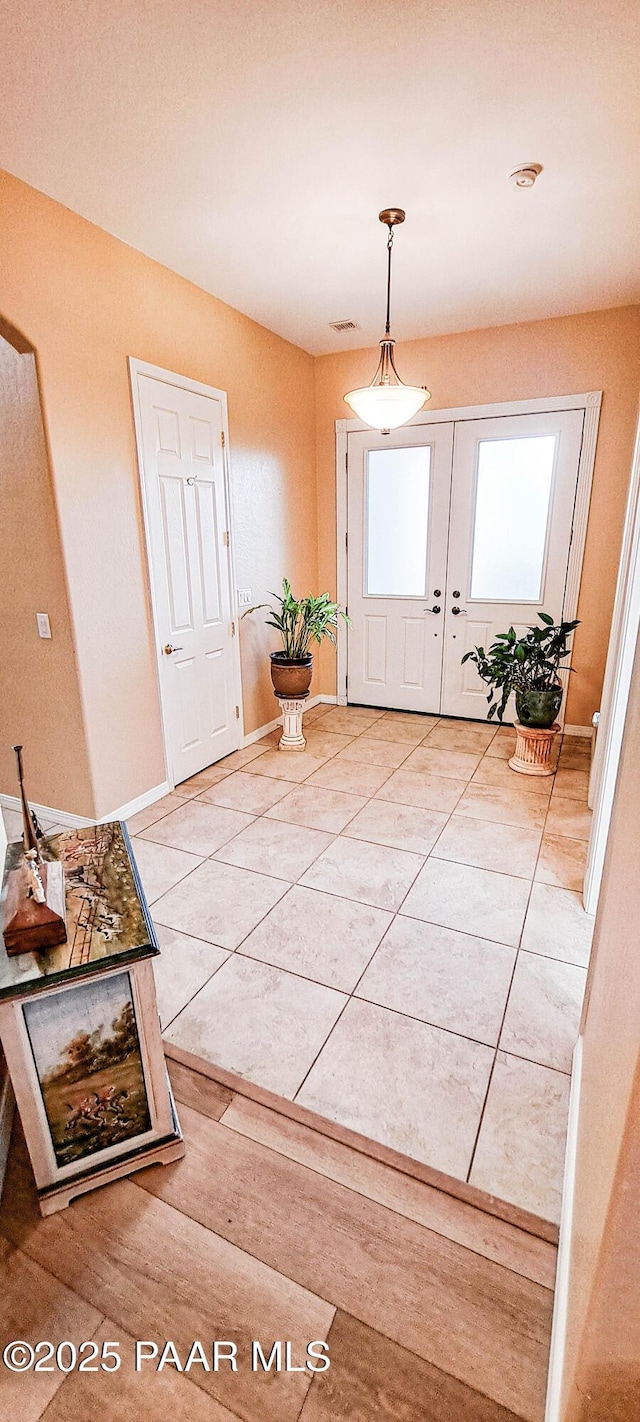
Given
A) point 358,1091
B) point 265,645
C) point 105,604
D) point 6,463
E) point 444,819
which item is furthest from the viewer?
point 265,645

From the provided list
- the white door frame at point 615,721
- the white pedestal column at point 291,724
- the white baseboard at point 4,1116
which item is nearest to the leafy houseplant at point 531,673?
the white door frame at point 615,721

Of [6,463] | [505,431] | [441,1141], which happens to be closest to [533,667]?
[505,431]

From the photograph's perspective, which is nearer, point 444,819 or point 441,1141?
point 441,1141

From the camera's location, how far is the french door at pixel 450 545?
160 inches

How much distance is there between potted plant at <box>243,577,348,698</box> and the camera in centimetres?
396

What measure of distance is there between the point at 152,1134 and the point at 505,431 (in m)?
4.32

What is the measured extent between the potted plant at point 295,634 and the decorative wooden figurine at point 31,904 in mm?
2761

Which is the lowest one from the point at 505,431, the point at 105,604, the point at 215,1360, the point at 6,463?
the point at 215,1360

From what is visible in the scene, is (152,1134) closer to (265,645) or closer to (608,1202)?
(608,1202)

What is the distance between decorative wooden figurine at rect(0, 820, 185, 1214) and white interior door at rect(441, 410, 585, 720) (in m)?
3.62

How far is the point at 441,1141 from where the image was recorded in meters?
1.45

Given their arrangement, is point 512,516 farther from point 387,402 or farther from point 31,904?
point 31,904

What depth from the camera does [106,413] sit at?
273cm

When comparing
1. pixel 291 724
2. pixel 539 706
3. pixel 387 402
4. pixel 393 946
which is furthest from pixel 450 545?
pixel 393 946
